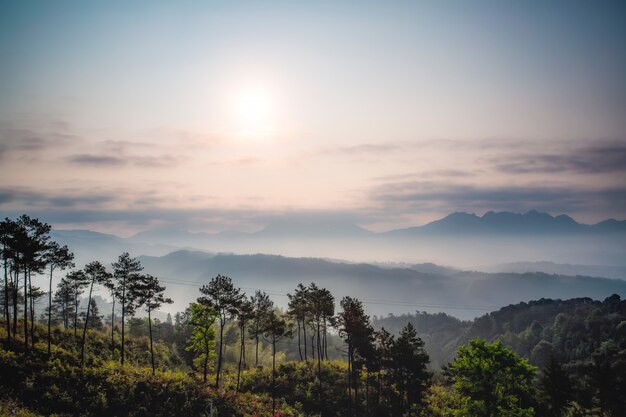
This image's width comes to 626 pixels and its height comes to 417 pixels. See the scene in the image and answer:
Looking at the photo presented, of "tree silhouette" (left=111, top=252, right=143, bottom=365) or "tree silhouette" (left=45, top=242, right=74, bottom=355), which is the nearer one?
"tree silhouette" (left=45, top=242, right=74, bottom=355)

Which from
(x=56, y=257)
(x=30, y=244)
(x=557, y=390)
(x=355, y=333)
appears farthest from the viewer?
(x=355, y=333)

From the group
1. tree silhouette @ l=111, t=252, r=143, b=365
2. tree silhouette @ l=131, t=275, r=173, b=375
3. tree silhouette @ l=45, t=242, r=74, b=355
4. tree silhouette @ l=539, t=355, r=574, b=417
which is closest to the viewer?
tree silhouette @ l=45, t=242, r=74, b=355

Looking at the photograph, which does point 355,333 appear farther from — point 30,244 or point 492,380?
point 30,244

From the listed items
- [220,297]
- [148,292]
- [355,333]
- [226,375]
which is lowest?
[226,375]

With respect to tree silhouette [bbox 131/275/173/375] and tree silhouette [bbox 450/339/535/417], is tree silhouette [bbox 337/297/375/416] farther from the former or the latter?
tree silhouette [bbox 131/275/173/375]

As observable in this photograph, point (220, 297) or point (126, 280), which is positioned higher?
point (126, 280)

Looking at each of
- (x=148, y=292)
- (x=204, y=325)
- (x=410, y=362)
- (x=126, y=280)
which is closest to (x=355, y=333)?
(x=410, y=362)

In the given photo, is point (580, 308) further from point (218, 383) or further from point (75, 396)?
point (75, 396)

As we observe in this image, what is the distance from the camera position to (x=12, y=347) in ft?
159

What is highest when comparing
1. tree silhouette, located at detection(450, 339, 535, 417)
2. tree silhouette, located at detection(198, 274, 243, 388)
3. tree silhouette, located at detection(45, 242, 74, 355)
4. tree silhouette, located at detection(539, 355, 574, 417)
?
tree silhouette, located at detection(45, 242, 74, 355)

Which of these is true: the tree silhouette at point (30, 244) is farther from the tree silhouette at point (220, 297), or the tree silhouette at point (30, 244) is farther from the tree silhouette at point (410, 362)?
the tree silhouette at point (410, 362)

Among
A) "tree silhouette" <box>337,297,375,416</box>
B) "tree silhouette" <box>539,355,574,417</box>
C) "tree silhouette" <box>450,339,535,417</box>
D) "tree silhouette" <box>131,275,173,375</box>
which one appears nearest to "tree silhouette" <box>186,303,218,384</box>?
"tree silhouette" <box>131,275,173,375</box>

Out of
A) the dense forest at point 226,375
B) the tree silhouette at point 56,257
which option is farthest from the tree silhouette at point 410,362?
the tree silhouette at point 56,257

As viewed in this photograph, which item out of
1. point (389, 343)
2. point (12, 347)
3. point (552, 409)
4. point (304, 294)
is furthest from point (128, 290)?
point (552, 409)
